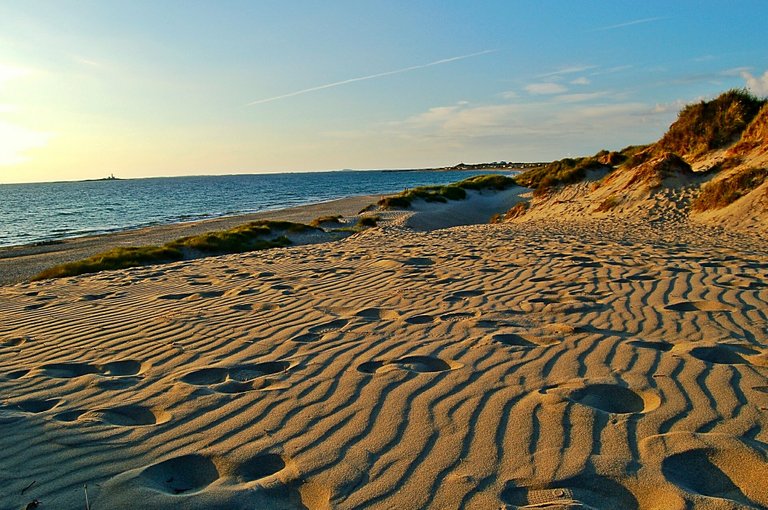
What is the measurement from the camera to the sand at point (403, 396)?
255 centimetres

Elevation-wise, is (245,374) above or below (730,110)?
below

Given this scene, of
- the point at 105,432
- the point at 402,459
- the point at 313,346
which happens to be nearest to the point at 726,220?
the point at 313,346

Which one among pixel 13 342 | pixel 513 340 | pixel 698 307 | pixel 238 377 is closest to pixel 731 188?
pixel 698 307

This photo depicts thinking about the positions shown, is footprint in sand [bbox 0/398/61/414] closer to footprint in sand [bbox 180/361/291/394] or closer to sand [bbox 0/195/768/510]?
sand [bbox 0/195/768/510]

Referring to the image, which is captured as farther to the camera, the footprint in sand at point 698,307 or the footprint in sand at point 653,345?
the footprint in sand at point 698,307

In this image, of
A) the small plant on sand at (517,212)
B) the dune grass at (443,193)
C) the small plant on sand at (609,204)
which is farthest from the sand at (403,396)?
the dune grass at (443,193)

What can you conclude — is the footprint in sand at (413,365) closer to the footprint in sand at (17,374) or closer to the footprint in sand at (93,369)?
the footprint in sand at (93,369)

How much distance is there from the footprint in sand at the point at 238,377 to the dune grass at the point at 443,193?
24.1 meters

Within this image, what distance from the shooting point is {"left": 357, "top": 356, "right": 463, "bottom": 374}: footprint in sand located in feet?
13.3

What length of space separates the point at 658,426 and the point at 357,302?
3.80m

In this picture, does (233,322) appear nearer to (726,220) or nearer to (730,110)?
(726,220)

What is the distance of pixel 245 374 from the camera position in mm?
4121

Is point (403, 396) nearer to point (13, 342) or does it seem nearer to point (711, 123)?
point (13, 342)

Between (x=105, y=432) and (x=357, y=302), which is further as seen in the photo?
(x=357, y=302)
